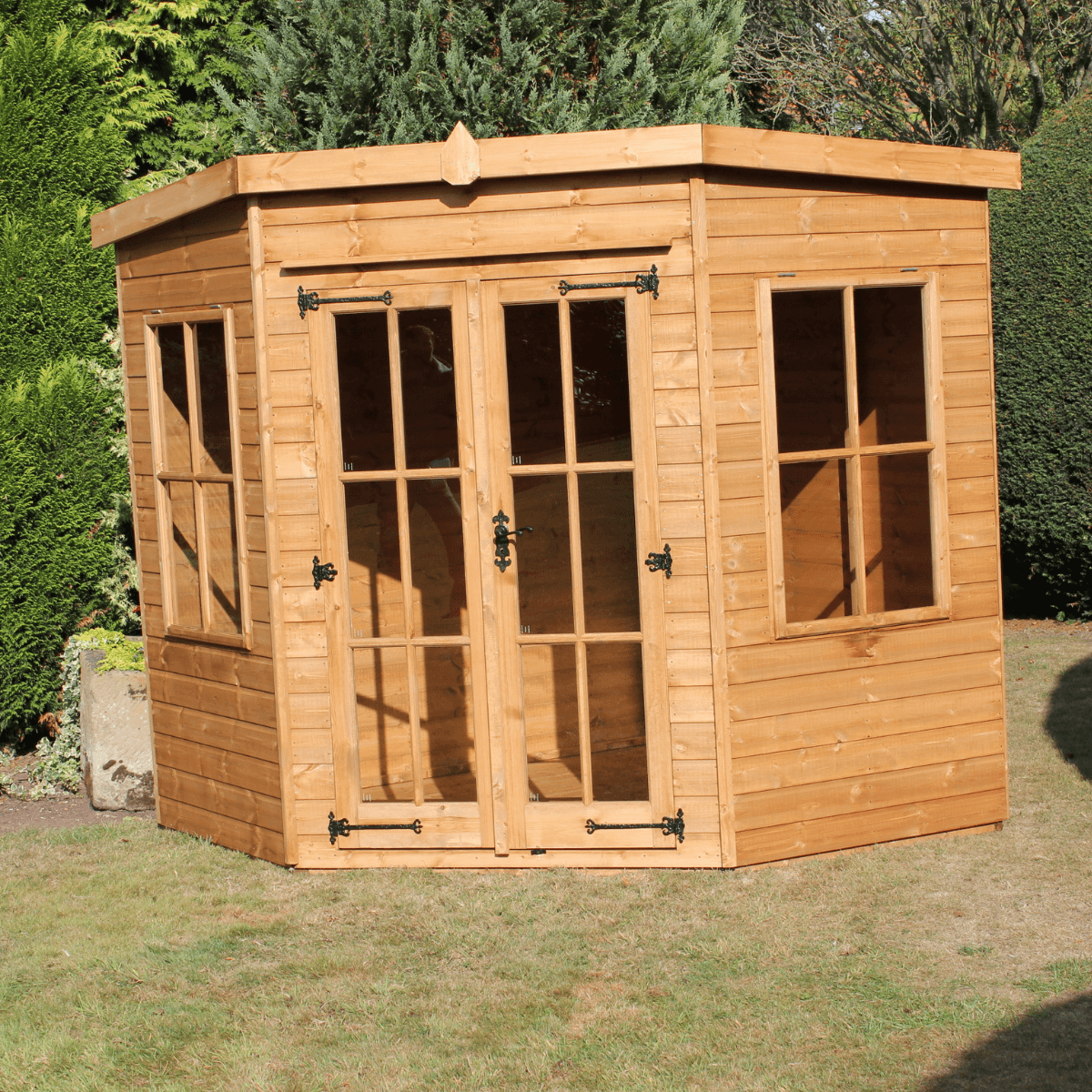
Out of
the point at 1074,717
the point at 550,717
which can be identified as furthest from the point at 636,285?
the point at 1074,717

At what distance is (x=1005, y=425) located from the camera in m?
9.28

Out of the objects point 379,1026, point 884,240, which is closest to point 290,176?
point 884,240

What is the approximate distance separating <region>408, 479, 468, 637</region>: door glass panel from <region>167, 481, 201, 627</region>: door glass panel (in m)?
1.09

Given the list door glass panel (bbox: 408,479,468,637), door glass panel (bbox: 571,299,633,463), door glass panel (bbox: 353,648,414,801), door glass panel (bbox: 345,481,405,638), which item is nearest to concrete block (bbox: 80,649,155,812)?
door glass panel (bbox: 353,648,414,801)

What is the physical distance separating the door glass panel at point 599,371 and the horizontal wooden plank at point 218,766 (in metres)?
1.82

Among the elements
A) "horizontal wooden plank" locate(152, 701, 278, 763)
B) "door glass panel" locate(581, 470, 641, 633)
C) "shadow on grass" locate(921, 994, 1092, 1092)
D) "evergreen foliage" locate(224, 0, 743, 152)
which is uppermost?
"evergreen foliage" locate(224, 0, 743, 152)

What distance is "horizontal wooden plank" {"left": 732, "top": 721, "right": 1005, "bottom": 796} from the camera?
16.3 ft

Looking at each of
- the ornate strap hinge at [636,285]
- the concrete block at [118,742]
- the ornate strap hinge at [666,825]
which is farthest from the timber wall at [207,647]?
the ornate strap hinge at [666,825]

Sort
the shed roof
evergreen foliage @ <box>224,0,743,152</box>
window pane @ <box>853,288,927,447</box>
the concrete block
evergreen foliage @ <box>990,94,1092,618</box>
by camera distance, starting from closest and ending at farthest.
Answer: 1. the shed roof
2. window pane @ <box>853,288,927,447</box>
3. the concrete block
4. evergreen foliage @ <box>990,94,1092,618</box>
5. evergreen foliage @ <box>224,0,743,152</box>

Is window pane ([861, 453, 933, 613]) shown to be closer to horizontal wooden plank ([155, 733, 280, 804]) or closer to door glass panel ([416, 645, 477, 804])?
door glass panel ([416, 645, 477, 804])

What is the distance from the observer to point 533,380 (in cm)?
495

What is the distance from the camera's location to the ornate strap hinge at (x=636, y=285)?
483 centimetres

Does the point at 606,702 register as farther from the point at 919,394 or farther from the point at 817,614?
the point at 919,394

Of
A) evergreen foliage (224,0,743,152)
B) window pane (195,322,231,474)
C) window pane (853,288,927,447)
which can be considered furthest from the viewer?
evergreen foliage (224,0,743,152)
